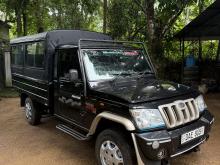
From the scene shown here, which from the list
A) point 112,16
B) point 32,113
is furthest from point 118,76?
point 112,16

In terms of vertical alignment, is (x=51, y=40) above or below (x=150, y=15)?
below

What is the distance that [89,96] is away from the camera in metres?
4.42

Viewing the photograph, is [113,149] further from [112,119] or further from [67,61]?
[67,61]

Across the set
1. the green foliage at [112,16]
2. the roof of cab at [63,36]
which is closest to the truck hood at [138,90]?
the roof of cab at [63,36]

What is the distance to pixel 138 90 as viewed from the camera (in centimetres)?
410

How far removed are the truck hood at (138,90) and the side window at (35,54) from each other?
7.21 feet

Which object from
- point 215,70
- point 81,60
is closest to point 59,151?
point 81,60

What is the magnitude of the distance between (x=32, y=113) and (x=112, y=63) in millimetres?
3068

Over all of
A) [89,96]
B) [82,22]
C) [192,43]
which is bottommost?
[89,96]

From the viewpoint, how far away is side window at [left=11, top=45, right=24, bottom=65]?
7473 mm

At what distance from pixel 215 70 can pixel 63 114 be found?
8713 mm

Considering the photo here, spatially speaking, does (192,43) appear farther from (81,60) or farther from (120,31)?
(81,60)

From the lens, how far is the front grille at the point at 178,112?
145 inches

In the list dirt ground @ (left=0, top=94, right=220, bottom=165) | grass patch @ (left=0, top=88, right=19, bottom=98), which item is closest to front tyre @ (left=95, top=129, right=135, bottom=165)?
dirt ground @ (left=0, top=94, right=220, bottom=165)
